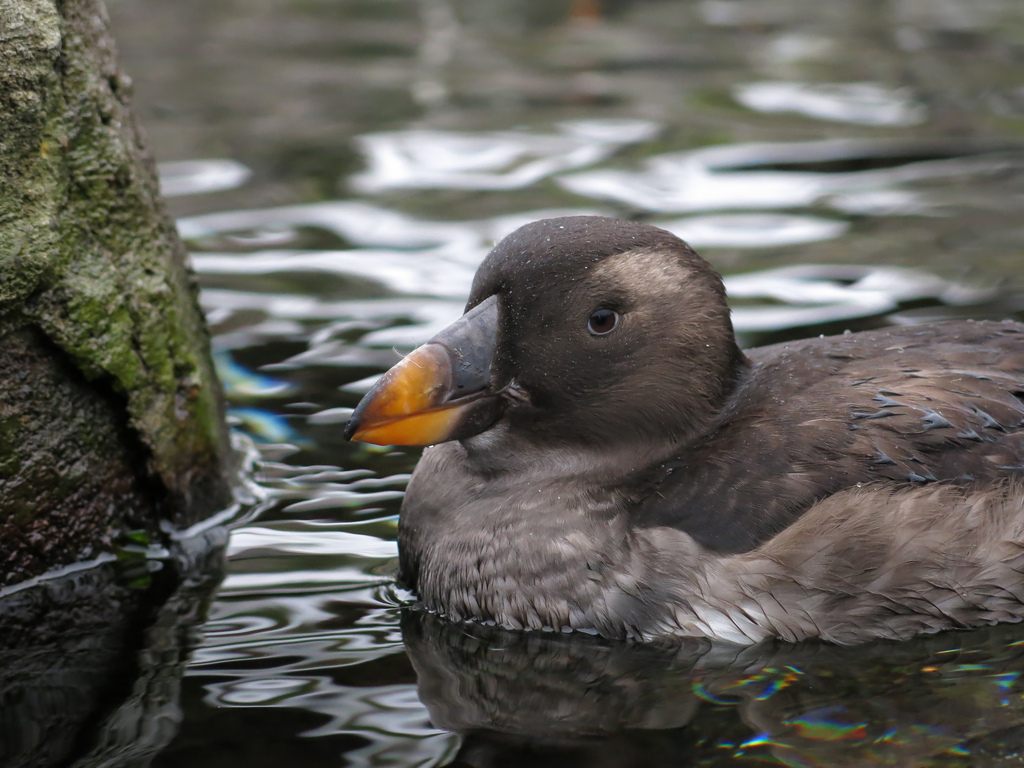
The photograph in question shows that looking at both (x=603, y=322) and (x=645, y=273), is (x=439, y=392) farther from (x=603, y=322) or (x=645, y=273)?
(x=645, y=273)

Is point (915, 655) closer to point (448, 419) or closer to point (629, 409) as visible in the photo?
point (629, 409)

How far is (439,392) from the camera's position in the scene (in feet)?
12.7

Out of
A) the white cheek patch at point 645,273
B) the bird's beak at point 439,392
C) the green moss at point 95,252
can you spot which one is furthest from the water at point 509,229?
the white cheek patch at point 645,273

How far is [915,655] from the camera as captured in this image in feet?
12.0

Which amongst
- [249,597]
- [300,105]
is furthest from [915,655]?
[300,105]

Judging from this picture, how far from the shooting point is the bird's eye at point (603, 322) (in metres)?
3.96

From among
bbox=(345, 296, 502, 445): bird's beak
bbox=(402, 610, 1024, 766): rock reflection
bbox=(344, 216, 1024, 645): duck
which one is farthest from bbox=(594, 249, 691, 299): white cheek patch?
bbox=(402, 610, 1024, 766): rock reflection

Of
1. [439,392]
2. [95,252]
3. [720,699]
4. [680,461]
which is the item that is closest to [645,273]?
[680,461]

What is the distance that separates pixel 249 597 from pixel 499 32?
8495mm

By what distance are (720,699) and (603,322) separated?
3.70 ft

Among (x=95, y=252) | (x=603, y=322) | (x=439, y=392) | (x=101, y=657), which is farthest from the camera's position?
(x=95, y=252)

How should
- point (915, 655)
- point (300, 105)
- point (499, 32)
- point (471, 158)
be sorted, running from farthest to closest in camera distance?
point (499, 32) → point (300, 105) → point (471, 158) → point (915, 655)

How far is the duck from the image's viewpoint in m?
3.71

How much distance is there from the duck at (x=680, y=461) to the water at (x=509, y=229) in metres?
0.13
